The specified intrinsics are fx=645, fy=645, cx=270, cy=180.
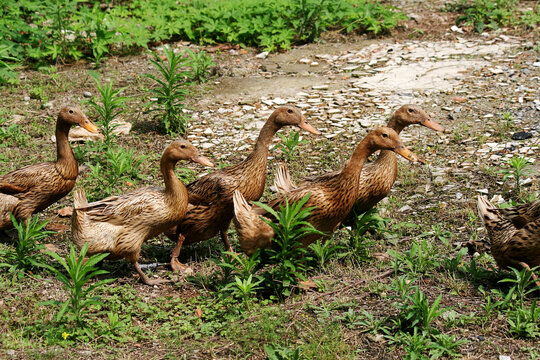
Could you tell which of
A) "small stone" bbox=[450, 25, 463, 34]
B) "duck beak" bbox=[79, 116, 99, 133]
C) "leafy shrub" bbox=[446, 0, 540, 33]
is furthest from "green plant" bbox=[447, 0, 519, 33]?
"duck beak" bbox=[79, 116, 99, 133]

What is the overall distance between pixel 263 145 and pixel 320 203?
1047 millimetres

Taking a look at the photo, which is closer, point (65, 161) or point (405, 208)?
point (65, 161)

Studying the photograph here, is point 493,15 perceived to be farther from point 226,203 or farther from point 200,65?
point 226,203

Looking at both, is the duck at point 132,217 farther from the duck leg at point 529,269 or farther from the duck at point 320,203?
the duck leg at point 529,269

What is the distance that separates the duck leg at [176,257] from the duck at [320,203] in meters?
0.78

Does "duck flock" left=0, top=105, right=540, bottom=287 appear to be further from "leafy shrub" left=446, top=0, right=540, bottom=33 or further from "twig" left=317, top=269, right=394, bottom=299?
"leafy shrub" left=446, top=0, right=540, bottom=33

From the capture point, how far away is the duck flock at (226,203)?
5426 millimetres

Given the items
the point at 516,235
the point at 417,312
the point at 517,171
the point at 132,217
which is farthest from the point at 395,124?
the point at 132,217

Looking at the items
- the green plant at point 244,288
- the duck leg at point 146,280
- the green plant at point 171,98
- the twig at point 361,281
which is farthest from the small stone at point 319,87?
the green plant at point 244,288

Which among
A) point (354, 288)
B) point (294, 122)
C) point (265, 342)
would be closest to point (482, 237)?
point (354, 288)

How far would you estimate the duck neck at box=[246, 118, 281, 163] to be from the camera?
619cm

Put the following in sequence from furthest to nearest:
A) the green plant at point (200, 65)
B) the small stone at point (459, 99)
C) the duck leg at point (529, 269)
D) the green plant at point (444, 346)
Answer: the green plant at point (200, 65) < the small stone at point (459, 99) < the duck leg at point (529, 269) < the green plant at point (444, 346)

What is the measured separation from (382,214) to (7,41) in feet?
23.6

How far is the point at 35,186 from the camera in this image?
6.33m
